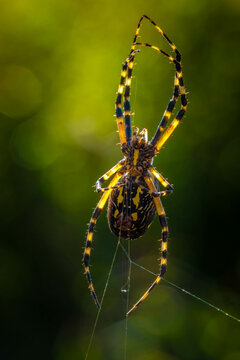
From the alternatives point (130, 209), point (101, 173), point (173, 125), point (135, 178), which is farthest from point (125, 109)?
point (101, 173)

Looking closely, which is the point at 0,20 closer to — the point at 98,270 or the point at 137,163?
the point at 98,270

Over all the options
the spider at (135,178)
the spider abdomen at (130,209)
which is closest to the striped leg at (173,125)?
the spider at (135,178)

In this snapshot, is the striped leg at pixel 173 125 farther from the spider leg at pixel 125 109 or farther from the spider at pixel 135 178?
the spider leg at pixel 125 109

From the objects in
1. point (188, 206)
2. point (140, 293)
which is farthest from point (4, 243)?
point (188, 206)

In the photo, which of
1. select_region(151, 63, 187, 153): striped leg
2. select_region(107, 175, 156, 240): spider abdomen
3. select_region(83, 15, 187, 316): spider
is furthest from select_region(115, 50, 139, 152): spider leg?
select_region(107, 175, 156, 240): spider abdomen

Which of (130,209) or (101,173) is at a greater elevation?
(130,209)

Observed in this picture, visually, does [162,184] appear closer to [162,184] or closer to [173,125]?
[162,184]
